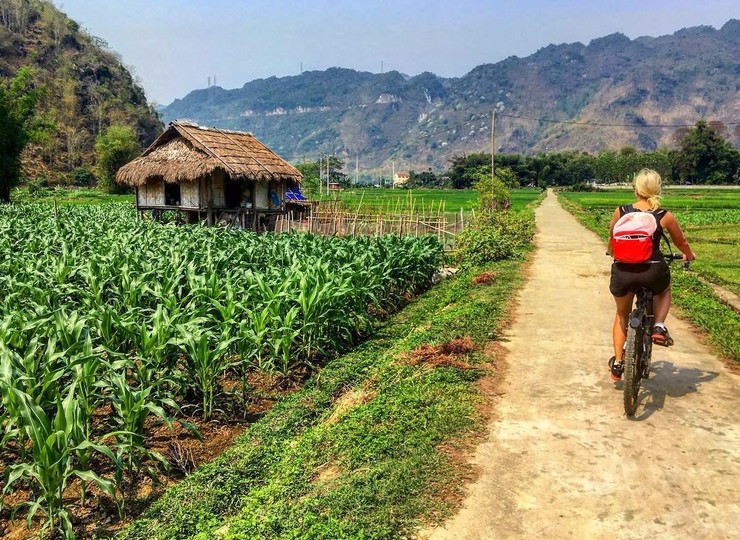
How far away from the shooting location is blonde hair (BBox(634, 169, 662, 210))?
16.7 feet

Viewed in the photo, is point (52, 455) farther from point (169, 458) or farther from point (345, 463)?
point (345, 463)

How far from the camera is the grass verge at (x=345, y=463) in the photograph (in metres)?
3.64

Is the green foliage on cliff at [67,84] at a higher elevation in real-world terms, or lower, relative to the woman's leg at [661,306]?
higher

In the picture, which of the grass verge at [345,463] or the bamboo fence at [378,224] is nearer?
the grass verge at [345,463]

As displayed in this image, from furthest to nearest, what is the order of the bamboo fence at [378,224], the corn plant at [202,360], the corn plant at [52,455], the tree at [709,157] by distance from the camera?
the tree at [709,157] → the bamboo fence at [378,224] → the corn plant at [202,360] → the corn plant at [52,455]

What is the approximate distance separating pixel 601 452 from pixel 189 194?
75.6ft

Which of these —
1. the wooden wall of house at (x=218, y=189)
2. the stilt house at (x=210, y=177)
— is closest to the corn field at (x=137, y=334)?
the stilt house at (x=210, y=177)

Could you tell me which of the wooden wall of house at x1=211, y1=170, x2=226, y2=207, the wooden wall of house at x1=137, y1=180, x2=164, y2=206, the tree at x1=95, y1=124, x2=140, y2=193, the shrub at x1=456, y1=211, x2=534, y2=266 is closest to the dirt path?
the shrub at x1=456, y1=211, x2=534, y2=266

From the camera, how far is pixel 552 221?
3247 cm

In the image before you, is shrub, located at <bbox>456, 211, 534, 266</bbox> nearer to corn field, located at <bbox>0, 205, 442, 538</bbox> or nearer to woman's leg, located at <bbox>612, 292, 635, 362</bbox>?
corn field, located at <bbox>0, 205, 442, 538</bbox>

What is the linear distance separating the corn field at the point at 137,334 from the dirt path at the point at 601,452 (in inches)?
94.9

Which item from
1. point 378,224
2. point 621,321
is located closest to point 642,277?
point 621,321

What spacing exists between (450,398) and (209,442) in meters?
2.24

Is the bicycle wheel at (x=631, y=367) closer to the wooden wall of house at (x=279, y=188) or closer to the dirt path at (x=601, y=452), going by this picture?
the dirt path at (x=601, y=452)
